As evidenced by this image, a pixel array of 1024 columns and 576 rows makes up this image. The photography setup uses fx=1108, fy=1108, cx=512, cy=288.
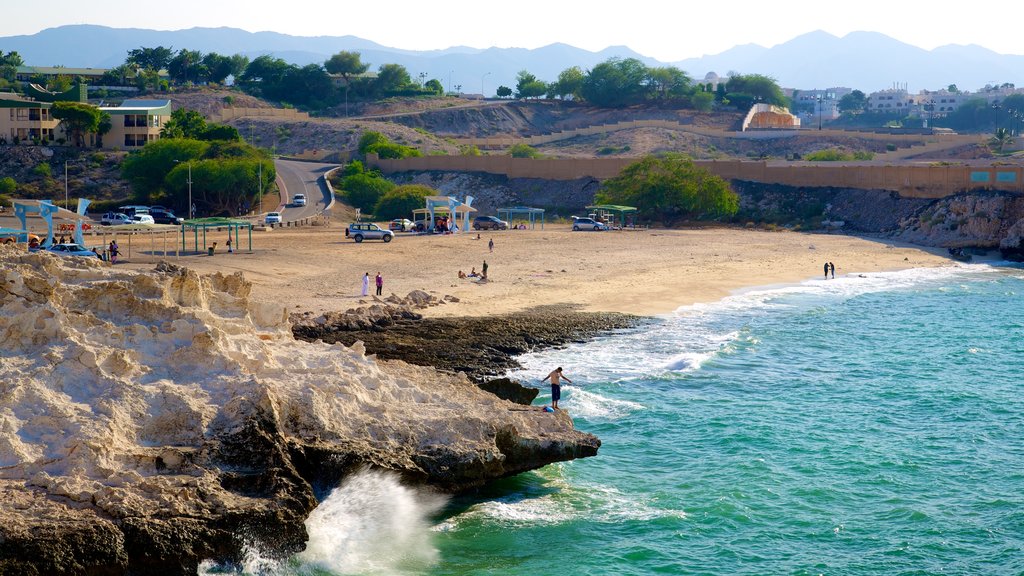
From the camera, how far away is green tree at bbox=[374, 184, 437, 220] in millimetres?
75062

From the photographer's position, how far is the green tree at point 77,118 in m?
93.8

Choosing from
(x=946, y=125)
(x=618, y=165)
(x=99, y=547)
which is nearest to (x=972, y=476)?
(x=99, y=547)

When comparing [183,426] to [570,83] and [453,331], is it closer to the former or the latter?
[453,331]

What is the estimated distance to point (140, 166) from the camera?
79.3 metres

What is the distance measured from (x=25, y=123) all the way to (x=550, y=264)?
210ft

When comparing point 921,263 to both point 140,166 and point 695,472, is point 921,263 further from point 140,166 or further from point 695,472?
point 140,166

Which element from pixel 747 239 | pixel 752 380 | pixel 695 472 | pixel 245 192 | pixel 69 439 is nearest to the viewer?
pixel 69 439

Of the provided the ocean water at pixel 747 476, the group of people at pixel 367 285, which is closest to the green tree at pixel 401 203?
the group of people at pixel 367 285

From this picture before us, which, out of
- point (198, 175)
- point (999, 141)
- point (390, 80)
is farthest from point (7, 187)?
point (999, 141)

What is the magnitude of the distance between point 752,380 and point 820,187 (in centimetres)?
5074

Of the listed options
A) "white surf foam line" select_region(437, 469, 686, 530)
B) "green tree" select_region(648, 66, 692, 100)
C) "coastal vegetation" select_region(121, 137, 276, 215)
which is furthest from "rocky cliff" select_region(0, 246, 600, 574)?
"green tree" select_region(648, 66, 692, 100)

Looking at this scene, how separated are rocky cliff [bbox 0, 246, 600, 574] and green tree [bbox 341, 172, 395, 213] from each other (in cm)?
6048

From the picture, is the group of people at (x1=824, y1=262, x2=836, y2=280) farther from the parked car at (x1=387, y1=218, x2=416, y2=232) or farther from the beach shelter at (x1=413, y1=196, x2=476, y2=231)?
the parked car at (x1=387, y1=218, x2=416, y2=232)

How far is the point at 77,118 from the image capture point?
94.0 m
